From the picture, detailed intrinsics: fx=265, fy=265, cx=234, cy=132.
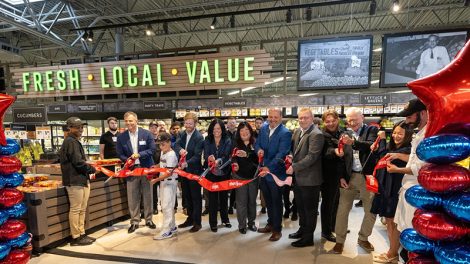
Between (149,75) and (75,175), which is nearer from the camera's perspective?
(75,175)

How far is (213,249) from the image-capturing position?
3334mm

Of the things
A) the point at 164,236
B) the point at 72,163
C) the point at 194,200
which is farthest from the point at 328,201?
the point at 72,163

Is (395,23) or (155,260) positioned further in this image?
(395,23)

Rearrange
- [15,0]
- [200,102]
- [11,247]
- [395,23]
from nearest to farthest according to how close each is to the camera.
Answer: [11,247] → [200,102] → [15,0] → [395,23]

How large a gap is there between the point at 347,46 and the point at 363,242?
122 inches

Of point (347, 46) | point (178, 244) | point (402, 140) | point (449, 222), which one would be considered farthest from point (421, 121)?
point (178, 244)

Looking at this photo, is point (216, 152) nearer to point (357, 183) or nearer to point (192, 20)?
point (357, 183)

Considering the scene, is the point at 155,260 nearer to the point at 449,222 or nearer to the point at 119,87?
the point at 449,222

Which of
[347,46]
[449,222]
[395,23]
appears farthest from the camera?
[395,23]

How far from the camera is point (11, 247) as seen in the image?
66.8 inches

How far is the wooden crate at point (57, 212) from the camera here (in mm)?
3215

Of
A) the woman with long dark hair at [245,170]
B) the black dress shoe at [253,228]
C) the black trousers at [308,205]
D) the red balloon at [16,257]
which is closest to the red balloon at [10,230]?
the red balloon at [16,257]

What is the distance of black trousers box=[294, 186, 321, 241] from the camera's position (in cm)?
323

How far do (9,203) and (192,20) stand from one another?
32.4 feet
